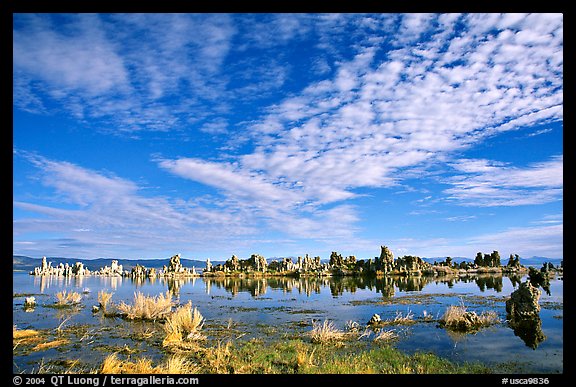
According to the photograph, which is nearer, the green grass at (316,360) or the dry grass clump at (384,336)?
the green grass at (316,360)

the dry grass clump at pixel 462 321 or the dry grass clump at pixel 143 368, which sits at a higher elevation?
the dry grass clump at pixel 143 368

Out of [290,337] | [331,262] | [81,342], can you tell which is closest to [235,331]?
[290,337]

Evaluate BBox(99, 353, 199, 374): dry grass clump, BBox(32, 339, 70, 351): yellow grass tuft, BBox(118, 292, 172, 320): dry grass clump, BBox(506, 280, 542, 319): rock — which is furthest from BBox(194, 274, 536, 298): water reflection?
BBox(99, 353, 199, 374): dry grass clump

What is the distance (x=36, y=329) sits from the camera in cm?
1961

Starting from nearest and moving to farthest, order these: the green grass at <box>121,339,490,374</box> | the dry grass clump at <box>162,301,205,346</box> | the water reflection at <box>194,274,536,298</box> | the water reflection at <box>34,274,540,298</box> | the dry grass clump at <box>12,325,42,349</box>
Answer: the green grass at <box>121,339,490,374</box>
the dry grass clump at <box>162,301,205,346</box>
the dry grass clump at <box>12,325,42,349</box>
the water reflection at <box>194,274,536,298</box>
the water reflection at <box>34,274,540,298</box>

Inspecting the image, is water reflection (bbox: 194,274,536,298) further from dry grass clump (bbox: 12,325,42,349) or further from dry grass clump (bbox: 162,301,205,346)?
dry grass clump (bbox: 12,325,42,349)

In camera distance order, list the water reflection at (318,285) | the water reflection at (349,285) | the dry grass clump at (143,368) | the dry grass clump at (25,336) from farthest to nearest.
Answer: the water reflection at (318,285) → the water reflection at (349,285) → the dry grass clump at (25,336) → the dry grass clump at (143,368)

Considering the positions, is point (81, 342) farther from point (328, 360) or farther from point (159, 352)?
point (328, 360)

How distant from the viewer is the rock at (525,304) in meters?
22.6

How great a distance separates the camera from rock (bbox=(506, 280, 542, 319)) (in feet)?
74.1

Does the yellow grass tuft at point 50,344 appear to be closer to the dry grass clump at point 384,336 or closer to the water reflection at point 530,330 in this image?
the dry grass clump at point 384,336

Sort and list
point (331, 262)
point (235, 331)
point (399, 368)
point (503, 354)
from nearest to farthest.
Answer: point (399, 368) < point (503, 354) < point (235, 331) < point (331, 262)

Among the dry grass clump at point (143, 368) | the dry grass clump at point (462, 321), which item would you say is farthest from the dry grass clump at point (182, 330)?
the dry grass clump at point (462, 321)
